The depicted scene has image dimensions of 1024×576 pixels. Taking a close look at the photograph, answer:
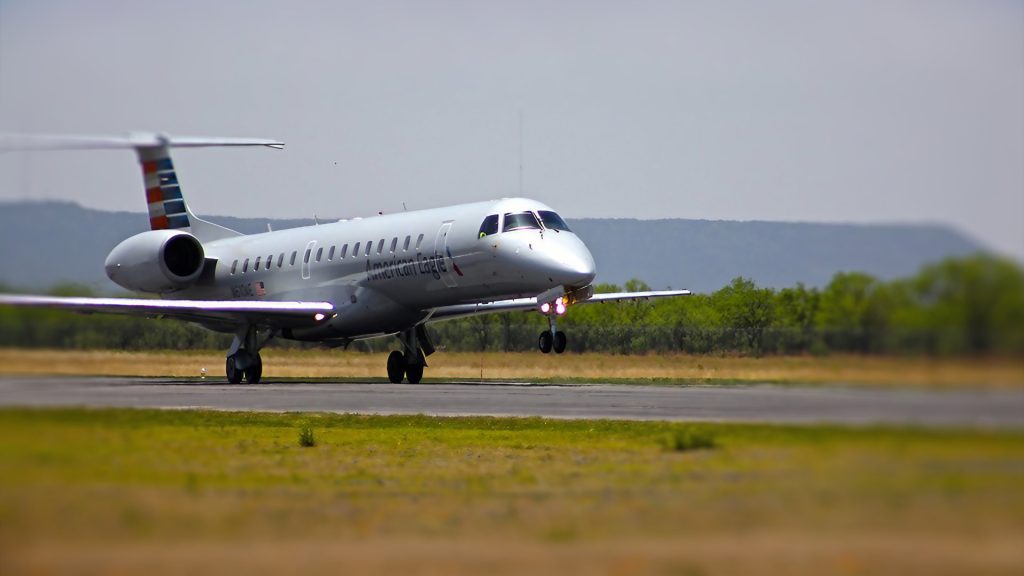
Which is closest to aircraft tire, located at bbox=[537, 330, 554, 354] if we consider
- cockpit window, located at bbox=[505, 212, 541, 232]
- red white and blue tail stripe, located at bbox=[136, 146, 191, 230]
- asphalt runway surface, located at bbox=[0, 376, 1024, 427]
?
asphalt runway surface, located at bbox=[0, 376, 1024, 427]

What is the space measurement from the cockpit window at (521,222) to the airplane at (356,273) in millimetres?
41

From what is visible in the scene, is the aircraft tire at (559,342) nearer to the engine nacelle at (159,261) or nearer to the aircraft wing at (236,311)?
the aircraft wing at (236,311)

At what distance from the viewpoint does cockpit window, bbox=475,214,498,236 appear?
43.5 meters

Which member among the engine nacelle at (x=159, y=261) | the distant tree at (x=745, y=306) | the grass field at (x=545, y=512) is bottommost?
the grass field at (x=545, y=512)

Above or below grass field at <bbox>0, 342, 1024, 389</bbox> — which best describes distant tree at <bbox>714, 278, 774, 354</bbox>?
above

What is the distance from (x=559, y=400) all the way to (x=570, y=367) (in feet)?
48.7

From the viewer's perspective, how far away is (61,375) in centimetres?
1778

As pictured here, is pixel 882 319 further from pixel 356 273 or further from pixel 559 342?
pixel 356 273

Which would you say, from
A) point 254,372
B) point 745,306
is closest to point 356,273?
point 254,372

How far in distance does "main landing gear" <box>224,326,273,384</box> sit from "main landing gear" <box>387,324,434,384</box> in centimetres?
439

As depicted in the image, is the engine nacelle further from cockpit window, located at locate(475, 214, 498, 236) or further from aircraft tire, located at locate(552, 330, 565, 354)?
aircraft tire, located at locate(552, 330, 565, 354)

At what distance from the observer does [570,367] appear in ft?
167

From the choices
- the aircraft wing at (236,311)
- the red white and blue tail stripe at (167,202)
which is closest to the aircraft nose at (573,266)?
the aircraft wing at (236,311)

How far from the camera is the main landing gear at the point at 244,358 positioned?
48.3 meters
